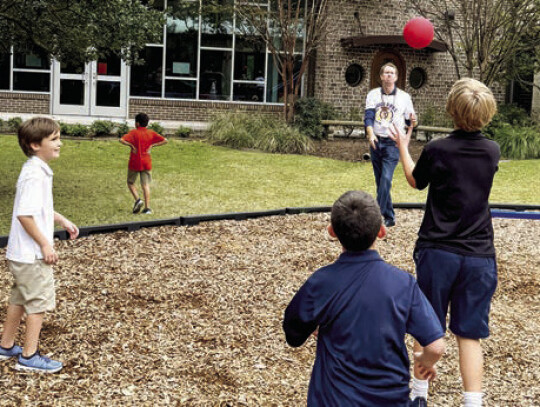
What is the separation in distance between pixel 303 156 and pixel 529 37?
8950 mm

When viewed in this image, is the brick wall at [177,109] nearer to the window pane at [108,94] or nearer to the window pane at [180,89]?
the window pane at [180,89]

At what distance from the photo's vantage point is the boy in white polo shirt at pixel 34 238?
415 centimetres

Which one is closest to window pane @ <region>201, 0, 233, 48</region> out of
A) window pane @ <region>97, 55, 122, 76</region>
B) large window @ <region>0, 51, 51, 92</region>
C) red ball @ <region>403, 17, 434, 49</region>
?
window pane @ <region>97, 55, 122, 76</region>

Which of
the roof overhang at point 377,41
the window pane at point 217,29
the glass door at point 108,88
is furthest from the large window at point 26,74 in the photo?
the roof overhang at point 377,41

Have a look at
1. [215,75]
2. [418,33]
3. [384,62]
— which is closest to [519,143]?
[384,62]

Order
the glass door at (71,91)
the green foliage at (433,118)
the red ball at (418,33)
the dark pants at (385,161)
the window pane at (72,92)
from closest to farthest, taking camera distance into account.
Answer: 1. the dark pants at (385,161)
2. the red ball at (418,33)
3. the glass door at (71,91)
4. the window pane at (72,92)
5. the green foliage at (433,118)

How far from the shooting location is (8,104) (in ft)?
71.9

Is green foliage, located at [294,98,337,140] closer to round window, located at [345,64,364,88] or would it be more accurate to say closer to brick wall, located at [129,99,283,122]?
brick wall, located at [129,99,283,122]

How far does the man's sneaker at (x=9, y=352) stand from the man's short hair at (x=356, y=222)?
105 inches

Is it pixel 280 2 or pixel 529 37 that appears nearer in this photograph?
pixel 280 2

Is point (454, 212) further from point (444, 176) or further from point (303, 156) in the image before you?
point (303, 156)

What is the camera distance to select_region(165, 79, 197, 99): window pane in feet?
74.9

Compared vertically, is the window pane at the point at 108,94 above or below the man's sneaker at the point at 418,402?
above

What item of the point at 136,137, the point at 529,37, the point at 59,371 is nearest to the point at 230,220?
the point at 136,137
